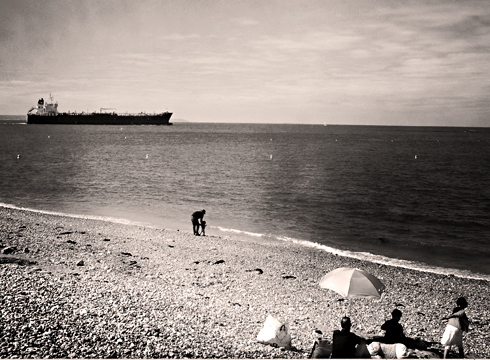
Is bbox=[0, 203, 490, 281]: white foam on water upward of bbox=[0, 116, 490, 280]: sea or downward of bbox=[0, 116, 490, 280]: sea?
downward

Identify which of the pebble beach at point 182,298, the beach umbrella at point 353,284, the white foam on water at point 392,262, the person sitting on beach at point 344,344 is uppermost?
the beach umbrella at point 353,284

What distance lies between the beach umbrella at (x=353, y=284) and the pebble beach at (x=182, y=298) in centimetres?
152

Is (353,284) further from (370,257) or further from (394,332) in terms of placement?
(370,257)

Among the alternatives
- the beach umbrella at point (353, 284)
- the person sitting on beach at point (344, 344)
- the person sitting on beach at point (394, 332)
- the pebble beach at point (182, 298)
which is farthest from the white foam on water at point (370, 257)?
the person sitting on beach at point (344, 344)

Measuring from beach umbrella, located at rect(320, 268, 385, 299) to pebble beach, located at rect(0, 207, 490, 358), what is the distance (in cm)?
152

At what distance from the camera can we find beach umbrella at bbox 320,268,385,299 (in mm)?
8648

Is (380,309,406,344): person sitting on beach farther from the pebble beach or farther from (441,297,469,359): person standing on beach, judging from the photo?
(441,297,469,359): person standing on beach

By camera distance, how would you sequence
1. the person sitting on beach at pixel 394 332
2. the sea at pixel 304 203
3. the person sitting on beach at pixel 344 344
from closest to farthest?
1. the person sitting on beach at pixel 344 344
2. the person sitting on beach at pixel 394 332
3. the sea at pixel 304 203

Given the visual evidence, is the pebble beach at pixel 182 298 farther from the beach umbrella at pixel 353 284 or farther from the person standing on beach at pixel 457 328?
the beach umbrella at pixel 353 284

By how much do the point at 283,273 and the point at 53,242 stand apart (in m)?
10.2

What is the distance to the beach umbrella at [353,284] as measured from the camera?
28.4 feet

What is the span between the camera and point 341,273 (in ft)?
30.1

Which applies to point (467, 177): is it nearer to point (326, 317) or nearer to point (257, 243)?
point (257, 243)

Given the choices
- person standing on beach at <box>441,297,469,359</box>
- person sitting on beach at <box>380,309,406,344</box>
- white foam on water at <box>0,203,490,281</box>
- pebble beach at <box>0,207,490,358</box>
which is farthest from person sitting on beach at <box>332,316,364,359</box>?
white foam on water at <box>0,203,490,281</box>
